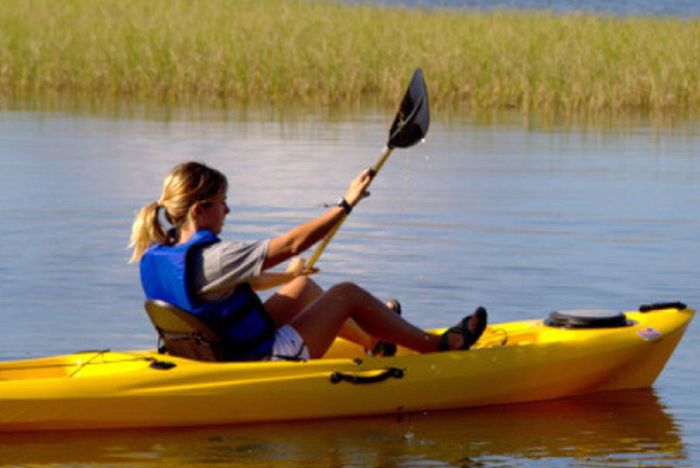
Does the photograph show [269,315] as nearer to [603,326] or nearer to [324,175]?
[603,326]

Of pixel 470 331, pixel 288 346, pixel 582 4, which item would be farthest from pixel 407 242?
pixel 582 4

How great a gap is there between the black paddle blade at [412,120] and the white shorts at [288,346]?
108cm

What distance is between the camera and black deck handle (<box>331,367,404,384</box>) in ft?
23.9

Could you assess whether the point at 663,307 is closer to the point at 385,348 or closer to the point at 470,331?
the point at 470,331

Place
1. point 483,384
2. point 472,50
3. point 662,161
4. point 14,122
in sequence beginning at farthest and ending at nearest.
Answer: point 472,50 < point 14,122 < point 662,161 < point 483,384

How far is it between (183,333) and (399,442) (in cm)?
85

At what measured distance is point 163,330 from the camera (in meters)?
7.12

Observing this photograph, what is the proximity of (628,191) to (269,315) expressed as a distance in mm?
7213

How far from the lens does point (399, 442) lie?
709 cm

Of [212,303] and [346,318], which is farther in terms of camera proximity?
[346,318]

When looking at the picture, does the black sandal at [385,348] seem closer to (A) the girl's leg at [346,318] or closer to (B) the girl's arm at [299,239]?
(A) the girl's leg at [346,318]

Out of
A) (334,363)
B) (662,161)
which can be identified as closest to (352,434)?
(334,363)

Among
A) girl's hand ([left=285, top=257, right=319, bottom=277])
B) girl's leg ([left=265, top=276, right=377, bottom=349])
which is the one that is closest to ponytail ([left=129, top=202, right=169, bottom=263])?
girl's hand ([left=285, top=257, right=319, bottom=277])

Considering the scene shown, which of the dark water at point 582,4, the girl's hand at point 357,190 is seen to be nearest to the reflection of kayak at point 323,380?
the girl's hand at point 357,190
